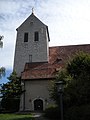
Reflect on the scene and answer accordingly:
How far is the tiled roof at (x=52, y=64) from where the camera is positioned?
3950 centimetres

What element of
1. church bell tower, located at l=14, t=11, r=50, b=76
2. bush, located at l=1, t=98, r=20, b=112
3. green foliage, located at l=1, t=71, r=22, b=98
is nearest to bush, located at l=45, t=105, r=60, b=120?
bush, located at l=1, t=98, r=20, b=112

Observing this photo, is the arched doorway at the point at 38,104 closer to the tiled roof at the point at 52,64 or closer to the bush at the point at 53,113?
the tiled roof at the point at 52,64

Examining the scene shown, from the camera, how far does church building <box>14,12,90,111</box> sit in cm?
3894

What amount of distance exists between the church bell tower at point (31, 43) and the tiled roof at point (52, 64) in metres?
1.66

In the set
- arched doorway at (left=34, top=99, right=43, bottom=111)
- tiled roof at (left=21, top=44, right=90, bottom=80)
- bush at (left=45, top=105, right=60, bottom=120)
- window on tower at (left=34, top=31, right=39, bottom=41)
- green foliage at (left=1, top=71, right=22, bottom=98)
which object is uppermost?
window on tower at (left=34, top=31, right=39, bottom=41)

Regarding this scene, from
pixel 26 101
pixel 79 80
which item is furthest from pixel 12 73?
pixel 79 80

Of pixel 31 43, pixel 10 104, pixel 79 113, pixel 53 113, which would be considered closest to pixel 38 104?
pixel 10 104

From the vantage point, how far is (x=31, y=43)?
1858 inches

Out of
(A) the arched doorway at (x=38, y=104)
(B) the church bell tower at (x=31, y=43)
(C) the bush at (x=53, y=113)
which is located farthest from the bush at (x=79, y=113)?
(B) the church bell tower at (x=31, y=43)

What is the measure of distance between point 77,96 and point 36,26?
28.6 metres

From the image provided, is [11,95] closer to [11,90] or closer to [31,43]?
[11,90]

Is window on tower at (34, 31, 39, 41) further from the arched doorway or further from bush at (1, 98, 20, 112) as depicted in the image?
bush at (1, 98, 20, 112)

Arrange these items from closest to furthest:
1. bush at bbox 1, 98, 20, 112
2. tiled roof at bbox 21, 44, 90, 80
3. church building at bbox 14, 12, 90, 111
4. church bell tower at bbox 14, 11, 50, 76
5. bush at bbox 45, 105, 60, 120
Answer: bush at bbox 45, 105, 60, 120 < bush at bbox 1, 98, 20, 112 < church building at bbox 14, 12, 90, 111 < tiled roof at bbox 21, 44, 90, 80 < church bell tower at bbox 14, 11, 50, 76

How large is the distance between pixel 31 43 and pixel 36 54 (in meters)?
Answer: 2.50
